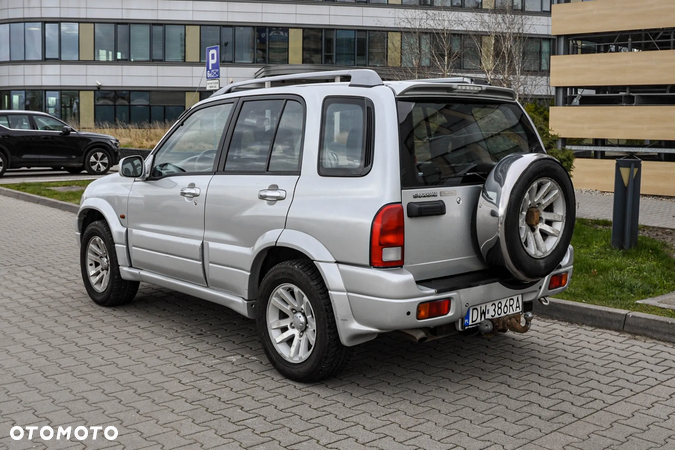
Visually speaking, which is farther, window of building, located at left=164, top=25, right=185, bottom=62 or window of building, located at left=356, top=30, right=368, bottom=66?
window of building, located at left=356, top=30, right=368, bottom=66

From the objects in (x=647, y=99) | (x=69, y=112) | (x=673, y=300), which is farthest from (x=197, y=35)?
(x=673, y=300)

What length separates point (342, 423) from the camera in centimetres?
457

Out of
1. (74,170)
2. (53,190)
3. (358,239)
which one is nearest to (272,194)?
(358,239)

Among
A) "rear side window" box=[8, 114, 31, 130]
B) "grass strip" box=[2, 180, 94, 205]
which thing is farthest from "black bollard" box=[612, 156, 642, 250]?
"rear side window" box=[8, 114, 31, 130]

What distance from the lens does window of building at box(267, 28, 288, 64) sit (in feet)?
164

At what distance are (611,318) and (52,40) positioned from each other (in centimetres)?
4832

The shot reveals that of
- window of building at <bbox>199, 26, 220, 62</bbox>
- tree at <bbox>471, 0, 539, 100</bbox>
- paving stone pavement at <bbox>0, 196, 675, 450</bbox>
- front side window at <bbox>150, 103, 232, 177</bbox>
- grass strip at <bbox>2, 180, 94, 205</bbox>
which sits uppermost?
window of building at <bbox>199, 26, 220, 62</bbox>

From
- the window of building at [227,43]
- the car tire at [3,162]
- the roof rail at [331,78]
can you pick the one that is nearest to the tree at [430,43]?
the window of building at [227,43]

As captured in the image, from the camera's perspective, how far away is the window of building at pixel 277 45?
4994 centimetres

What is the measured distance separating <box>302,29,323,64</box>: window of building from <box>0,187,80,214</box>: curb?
32.9 meters

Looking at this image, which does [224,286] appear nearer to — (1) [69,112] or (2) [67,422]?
(2) [67,422]

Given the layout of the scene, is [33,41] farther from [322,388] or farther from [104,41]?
[322,388]

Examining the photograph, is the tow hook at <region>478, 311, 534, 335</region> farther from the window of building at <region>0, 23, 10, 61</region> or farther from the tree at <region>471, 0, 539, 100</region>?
the window of building at <region>0, 23, 10, 61</region>

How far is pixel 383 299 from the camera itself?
4727 millimetres
